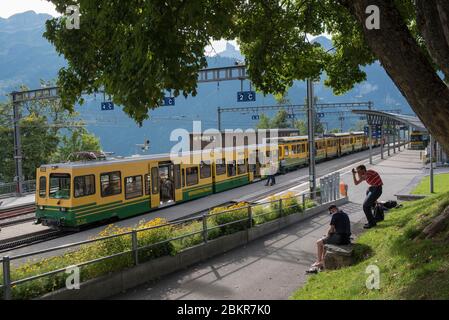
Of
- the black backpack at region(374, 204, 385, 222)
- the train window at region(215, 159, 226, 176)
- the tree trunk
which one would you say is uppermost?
the tree trunk

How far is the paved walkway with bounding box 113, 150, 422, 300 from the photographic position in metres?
8.89

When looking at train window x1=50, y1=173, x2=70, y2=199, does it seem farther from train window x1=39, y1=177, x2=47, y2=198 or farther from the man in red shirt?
the man in red shirt

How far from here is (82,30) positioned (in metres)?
9.01

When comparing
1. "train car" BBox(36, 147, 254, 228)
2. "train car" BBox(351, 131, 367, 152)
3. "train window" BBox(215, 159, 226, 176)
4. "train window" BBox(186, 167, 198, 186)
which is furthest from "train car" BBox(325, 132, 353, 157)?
"train car" BBox(36, 147, 254, 228)

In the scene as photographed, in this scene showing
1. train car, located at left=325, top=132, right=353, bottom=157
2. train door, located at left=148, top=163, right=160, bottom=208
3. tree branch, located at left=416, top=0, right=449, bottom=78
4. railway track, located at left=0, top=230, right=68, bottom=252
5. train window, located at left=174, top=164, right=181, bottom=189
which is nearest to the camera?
tree branch, located at left=416, top=0, right=449, bottom=78

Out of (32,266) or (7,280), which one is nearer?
(7,280)

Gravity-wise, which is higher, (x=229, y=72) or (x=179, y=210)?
(x=229, y=72)

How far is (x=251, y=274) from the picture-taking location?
1008 cm

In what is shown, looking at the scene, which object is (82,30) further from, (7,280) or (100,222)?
(100,222)

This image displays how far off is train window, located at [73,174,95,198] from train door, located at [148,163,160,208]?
3.43m

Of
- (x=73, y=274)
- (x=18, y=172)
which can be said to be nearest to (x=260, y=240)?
(x=73, y=274)

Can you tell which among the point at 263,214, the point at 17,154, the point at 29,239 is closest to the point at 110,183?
the point at 29,239

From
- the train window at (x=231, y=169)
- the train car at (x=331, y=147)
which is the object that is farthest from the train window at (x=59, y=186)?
the train car at (x=331, y=147)
